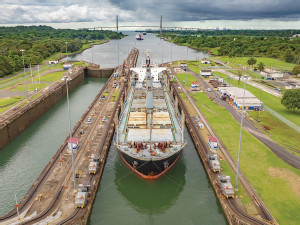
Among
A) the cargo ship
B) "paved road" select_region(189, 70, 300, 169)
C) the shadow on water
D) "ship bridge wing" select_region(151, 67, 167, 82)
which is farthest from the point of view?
"ship bridge wing" select_region(151, 67, 167, 82)

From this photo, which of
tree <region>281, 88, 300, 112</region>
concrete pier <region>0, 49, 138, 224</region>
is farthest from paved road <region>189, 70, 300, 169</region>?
concrete pier <region>0, 49, 138, 224</region>

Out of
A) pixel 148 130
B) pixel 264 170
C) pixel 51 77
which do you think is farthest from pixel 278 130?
pixel 51 77

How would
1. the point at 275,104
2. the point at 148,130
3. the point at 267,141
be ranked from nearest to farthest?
the point at 148,130, the point at 267,141, the point at 275,104

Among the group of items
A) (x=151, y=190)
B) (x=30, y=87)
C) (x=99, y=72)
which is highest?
(x=99, y=72)

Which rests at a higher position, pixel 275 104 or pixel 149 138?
pixel 275 104

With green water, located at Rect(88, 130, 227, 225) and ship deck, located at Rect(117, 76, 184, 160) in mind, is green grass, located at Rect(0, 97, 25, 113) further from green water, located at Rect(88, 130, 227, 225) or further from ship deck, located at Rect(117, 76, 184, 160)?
green water, located at Rect(88, 130, 227, 225)

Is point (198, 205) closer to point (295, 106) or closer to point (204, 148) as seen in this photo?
point (204, 148)

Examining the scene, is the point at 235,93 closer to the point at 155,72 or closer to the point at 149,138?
the point at 155,72
